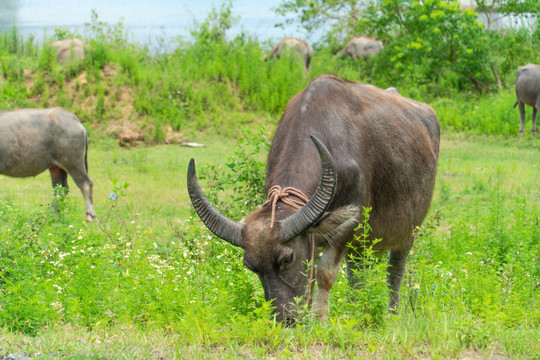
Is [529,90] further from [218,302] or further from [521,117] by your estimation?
[218,302]

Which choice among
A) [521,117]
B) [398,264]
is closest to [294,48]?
[521,117]

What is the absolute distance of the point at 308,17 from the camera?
23609mm

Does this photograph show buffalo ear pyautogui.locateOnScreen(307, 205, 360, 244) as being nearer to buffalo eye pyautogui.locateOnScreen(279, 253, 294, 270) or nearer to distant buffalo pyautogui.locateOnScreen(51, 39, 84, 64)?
buffalo eye pyautogui.locateOnScreen(279, 253, 294, 270)

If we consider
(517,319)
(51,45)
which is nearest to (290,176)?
(517,319)

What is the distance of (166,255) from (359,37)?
17310mm

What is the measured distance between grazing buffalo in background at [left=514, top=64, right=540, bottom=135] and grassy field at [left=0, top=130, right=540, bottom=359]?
9158 millimetres

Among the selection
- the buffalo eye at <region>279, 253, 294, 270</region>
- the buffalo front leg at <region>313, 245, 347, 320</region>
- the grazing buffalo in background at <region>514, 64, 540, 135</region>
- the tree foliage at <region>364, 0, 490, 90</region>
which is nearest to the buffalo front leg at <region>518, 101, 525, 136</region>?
the grazing buffalo in background at <region>514, 64, 540, 135</region>

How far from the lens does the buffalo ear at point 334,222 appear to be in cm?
408

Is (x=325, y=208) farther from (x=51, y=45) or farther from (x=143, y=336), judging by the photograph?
(x=51, y=45)

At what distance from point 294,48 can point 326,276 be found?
17.5 m

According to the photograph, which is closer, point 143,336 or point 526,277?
point 143,336

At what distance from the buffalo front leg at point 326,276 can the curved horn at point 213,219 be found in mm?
614

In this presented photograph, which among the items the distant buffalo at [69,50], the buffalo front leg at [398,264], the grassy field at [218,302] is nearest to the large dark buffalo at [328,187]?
the buffalo front leg at [398,264]

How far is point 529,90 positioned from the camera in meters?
15.9
